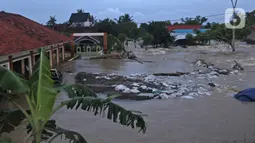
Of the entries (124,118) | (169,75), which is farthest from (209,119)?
(169,75)

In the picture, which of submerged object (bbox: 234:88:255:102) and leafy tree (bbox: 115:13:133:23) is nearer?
submerged object (bbox: 234:88:255:102)

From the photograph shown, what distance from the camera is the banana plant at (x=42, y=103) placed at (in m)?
4.53

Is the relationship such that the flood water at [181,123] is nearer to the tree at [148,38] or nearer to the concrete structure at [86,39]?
the concrete structure at [86,39]

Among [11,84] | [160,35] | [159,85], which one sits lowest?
[159,85]

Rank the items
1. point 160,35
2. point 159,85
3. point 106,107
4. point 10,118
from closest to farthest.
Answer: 1. point 106,107
2. point 10,118
3. point 159,85
4. point 160,35

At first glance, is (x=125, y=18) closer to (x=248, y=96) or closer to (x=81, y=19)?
(x=81, y=19)

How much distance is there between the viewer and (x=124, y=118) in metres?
4.96

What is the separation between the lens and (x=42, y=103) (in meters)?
4.52

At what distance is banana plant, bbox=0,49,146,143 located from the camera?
14.9 feet

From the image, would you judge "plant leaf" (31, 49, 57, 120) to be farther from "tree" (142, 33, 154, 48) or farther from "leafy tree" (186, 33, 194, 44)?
"leafy tree" (186, 33, 194, 44)

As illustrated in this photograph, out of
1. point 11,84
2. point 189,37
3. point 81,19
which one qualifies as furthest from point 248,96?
point 81,19

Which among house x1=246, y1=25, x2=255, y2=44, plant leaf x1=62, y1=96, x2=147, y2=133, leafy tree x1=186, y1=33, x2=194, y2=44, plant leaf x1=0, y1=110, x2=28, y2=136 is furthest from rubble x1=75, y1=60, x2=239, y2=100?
house x1=246, y1=25, x2=255, y2=44

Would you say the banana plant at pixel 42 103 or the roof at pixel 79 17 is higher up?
the roof at pixel 79 17

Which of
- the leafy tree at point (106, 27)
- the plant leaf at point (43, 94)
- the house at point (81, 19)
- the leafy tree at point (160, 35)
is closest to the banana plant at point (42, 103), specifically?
the plant leaf at point (43, 94)
